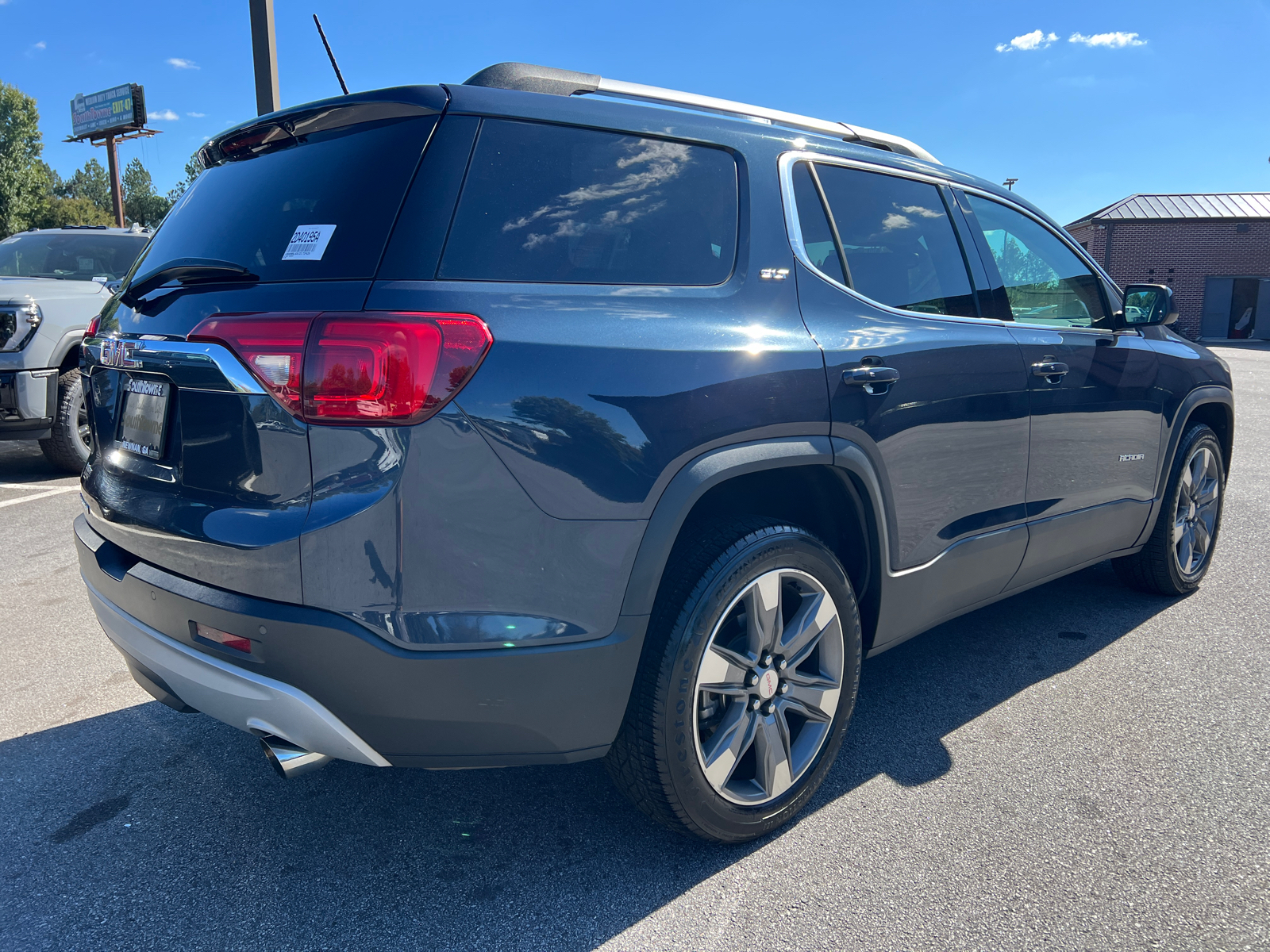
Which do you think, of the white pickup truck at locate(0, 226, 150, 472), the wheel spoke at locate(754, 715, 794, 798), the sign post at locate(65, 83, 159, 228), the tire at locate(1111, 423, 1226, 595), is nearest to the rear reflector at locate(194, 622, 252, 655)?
the wheel spoke at locate(754, 715, 794, 798)

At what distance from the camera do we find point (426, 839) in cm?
237

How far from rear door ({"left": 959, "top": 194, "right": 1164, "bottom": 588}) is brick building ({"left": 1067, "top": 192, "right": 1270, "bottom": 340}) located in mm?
42227

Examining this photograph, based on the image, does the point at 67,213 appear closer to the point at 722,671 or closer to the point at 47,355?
the point at 47,355

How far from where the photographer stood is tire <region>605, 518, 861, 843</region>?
6.92ft

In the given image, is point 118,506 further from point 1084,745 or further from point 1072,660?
point 1072,660

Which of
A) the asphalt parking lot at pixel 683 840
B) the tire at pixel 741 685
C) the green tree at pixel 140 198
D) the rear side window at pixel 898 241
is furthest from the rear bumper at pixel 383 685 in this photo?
the green tree at pixel 140 198

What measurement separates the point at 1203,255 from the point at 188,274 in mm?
48458

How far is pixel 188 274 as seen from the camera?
2.13 meters

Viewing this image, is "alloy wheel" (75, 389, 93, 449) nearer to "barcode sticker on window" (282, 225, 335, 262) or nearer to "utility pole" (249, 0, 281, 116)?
"utility pole" (249, 0, 281, 116)

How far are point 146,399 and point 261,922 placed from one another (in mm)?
1239

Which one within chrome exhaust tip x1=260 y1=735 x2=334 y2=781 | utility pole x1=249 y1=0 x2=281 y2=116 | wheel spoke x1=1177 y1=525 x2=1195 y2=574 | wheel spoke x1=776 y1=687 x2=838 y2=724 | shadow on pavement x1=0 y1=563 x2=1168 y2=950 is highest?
utility pole x1=249 y1=0 x2=281 y2=116

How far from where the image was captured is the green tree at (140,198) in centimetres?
8625

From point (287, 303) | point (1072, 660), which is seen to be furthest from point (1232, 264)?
point (287, 303)

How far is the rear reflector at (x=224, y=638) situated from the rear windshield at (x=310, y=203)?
0.77m
